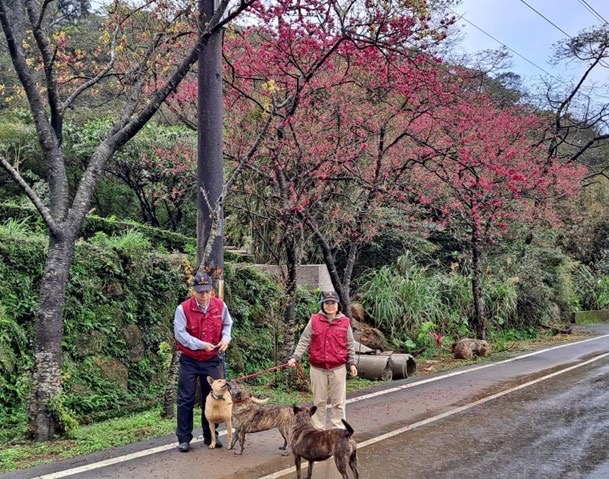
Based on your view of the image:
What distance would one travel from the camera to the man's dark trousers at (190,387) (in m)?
5.99

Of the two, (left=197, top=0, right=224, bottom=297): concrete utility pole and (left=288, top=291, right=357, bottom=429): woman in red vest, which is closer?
(left=288, top=291, right=357, bottom=429): woman in red vest

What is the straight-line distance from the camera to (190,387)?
20.0 ft

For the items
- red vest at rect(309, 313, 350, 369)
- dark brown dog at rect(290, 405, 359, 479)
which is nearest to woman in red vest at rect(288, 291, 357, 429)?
red vest at rect(309, 313, 350, 369)

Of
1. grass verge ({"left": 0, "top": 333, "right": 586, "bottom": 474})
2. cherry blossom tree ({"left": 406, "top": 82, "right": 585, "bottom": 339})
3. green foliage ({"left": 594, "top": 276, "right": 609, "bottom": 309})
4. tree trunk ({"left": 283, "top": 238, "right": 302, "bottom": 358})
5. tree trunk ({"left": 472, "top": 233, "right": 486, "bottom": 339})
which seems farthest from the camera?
green foliage ({"left": 594, "top": 276, "right": 609, "bottom": 309})

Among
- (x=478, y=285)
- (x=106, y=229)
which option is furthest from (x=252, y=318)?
(x=478, y=285)

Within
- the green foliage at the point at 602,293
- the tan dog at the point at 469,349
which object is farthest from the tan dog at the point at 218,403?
the green foliage at the point at 602,293

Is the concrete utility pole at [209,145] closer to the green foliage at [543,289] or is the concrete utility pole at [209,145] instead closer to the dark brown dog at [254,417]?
the dark brown dog at [254,417]

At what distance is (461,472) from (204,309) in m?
3.09

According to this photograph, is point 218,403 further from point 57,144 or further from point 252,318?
point 252,318

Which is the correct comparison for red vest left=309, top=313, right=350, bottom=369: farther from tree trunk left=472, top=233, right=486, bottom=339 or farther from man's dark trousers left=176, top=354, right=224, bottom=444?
tree trunk left=472, top=233, right=486, bottom=339

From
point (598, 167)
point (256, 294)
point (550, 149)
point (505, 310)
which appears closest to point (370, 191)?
point (256, 294)

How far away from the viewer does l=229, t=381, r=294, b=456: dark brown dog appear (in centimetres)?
595

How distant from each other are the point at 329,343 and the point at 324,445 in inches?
56.5

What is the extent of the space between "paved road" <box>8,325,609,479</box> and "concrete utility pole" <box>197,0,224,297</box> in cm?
266
